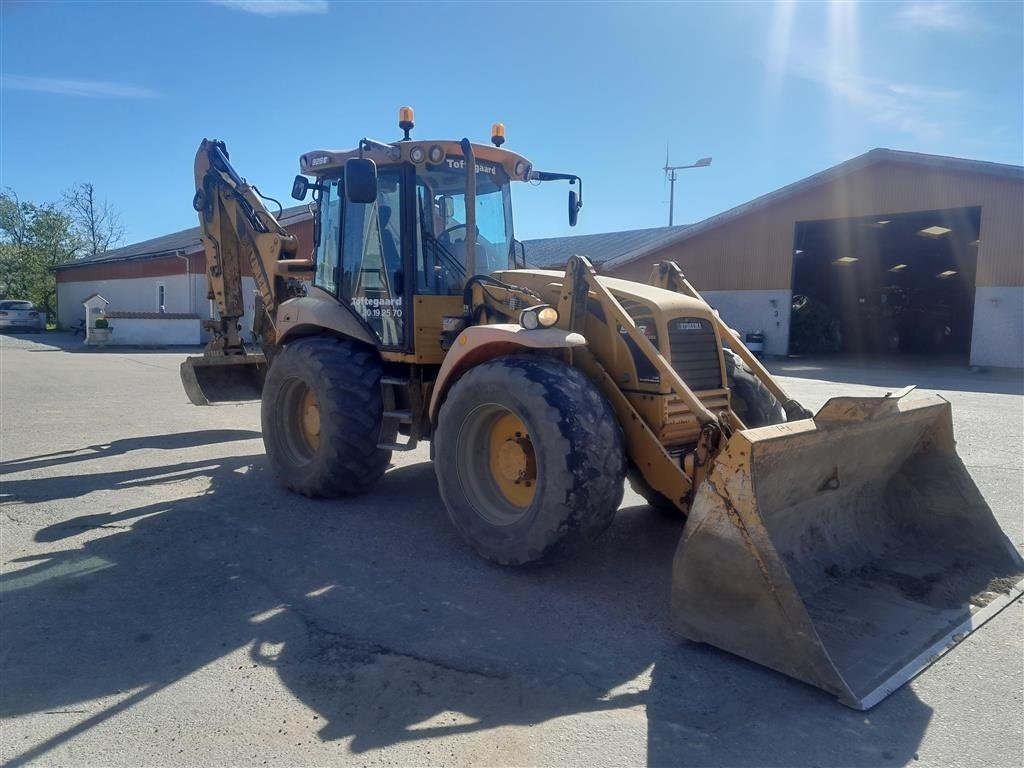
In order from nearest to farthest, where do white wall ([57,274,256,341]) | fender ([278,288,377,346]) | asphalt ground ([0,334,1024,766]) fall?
asphalt ground ([0,334,1024,766]) < fender ([278,288,377,346]) < white wall ([57,274,256,341])

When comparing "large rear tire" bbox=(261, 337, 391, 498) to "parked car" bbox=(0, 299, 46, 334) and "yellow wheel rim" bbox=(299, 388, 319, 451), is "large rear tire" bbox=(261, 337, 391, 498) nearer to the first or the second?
"yellow wheel rim" bbox=(299, 388, 319, 451)

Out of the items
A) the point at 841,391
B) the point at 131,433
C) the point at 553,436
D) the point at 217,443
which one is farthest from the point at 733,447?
the point at 841,391

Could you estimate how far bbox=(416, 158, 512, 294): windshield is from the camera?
247 inches

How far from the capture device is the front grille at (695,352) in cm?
526

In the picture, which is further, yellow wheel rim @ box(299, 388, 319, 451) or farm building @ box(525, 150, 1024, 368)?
farm building @ box(525, 150, 1024, 368)

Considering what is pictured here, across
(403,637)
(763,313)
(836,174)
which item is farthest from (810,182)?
(403,637)

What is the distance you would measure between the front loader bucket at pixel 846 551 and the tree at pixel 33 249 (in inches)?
1978

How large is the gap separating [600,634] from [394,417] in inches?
112

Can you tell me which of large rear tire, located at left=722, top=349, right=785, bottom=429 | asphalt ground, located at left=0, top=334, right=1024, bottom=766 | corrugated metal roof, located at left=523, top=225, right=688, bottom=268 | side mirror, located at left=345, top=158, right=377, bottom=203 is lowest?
asphalt ground, located at left=0, top=334, right=1024, bottom=766

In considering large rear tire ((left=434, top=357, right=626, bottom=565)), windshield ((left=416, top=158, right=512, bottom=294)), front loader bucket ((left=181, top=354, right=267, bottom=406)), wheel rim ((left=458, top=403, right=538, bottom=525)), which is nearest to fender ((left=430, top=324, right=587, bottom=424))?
large rear tire ((left=434, top=357, right=626, bottom=565))

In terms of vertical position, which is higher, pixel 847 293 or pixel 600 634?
pixel 847 293

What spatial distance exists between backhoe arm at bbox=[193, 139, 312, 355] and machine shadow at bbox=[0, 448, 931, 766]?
316cm

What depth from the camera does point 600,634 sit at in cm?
412

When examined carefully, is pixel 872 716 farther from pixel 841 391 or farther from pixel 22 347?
pixel 22 347
